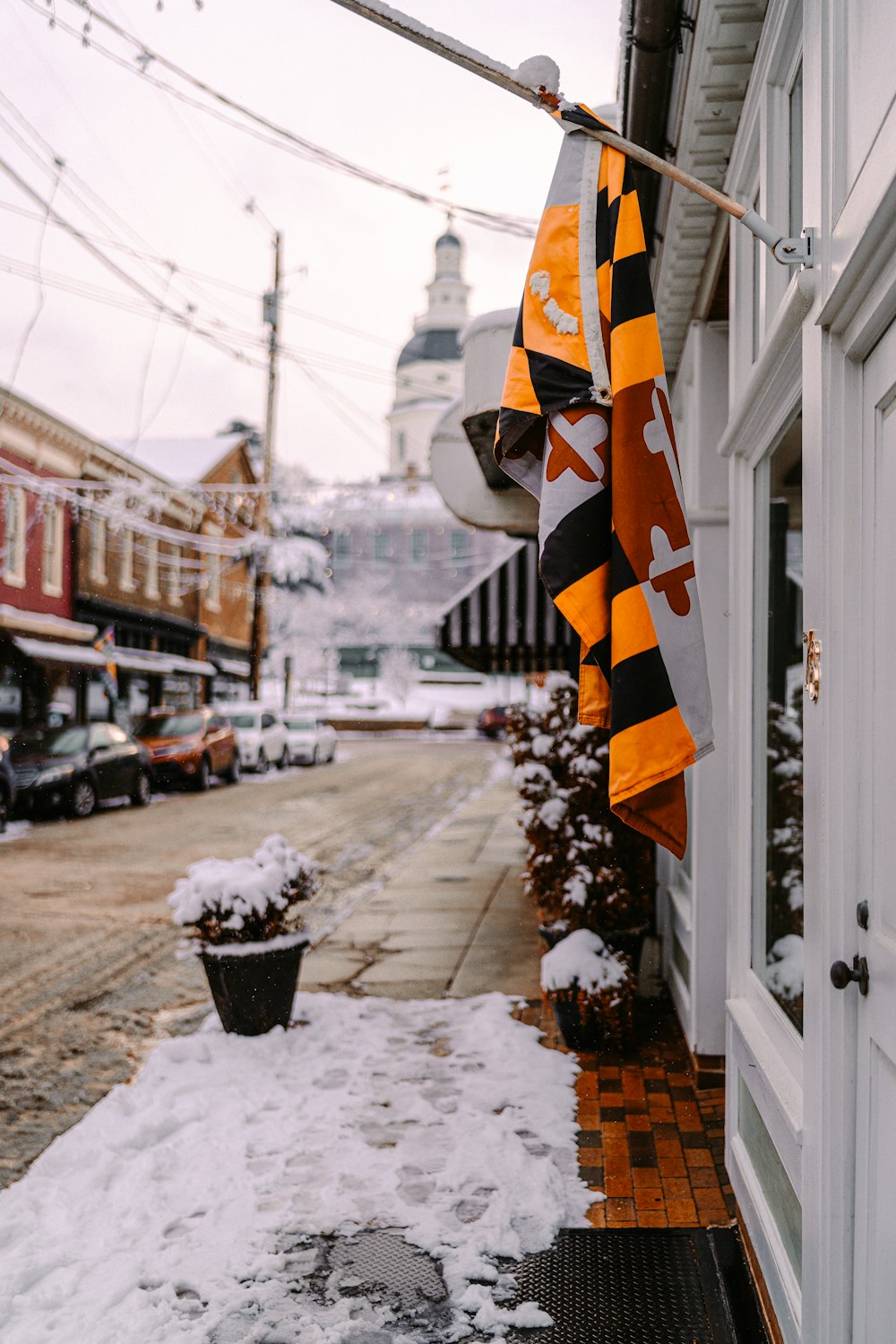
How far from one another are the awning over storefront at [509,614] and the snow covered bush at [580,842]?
2054 mm

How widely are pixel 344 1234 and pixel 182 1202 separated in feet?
1.86

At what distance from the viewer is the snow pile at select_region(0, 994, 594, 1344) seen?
9.41 ft

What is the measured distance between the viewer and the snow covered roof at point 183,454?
2752cm

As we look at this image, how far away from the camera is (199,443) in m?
30.3

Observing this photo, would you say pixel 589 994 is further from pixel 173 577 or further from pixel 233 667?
pixel 233 667

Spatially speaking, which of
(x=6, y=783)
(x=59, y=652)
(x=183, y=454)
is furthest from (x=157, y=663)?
(x=6, y=783)

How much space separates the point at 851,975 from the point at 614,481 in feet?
3.65

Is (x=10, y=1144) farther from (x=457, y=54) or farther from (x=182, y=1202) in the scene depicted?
(x=457, y=54)

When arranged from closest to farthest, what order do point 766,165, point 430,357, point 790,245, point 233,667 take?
point 790,245 → point 766,165 → point 233,667 → point 430,357

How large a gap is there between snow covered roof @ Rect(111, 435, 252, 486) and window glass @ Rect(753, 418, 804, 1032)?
24.5m

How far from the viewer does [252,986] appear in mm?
Answer: 5043

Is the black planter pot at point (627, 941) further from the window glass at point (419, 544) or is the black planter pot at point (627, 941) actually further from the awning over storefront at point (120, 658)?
the window glass at point (419, 544)

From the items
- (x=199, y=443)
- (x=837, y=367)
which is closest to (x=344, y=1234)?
(x=837, y=367)

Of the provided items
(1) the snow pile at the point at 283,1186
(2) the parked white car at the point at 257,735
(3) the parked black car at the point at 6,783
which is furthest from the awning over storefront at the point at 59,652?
(1) the snow pile at the point at 283,1186
